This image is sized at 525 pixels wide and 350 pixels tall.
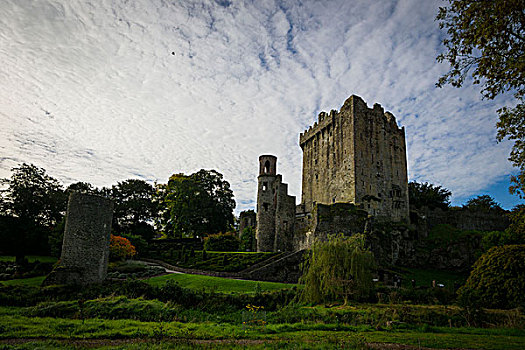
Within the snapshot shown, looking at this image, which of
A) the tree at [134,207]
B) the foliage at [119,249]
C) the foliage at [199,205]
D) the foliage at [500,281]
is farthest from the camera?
the tree at [134,207]

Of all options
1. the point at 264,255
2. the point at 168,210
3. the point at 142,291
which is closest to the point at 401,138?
the point at 264,255

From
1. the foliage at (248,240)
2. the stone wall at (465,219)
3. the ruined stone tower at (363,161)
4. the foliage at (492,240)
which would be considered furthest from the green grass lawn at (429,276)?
the foliage at (248,240)

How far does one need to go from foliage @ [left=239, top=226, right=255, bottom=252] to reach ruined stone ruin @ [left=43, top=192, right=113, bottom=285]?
20.7m

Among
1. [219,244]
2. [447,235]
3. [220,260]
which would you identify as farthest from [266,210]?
[447,235]

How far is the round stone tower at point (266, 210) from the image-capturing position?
31.9 m

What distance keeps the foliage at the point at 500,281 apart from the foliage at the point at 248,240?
25063 mm

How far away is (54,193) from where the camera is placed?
1444 inches

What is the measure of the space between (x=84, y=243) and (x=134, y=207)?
30.4 metres

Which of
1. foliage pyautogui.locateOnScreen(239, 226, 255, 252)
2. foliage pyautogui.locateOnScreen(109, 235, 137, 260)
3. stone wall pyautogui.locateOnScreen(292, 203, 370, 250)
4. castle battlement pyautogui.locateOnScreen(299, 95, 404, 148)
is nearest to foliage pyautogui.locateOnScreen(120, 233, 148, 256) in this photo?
foliage pyautogui.locateOnScreen(109, 235, 137, 260)

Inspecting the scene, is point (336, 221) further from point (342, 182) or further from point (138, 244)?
point (138, 244)

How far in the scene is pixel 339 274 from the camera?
556 inches

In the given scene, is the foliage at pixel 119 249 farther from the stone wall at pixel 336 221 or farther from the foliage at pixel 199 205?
the stone wall at pixel 336 221

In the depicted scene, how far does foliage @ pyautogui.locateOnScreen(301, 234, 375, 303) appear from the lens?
13.9m

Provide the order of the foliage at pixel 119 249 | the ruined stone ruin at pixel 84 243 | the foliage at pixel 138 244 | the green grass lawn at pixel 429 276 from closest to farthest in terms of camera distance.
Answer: the ruined stone ruin at pixel 84 243 → the green grass lawn at pixel 429 276 → the foliage at pixel 119 249 → the foliage at pixel 138 244
